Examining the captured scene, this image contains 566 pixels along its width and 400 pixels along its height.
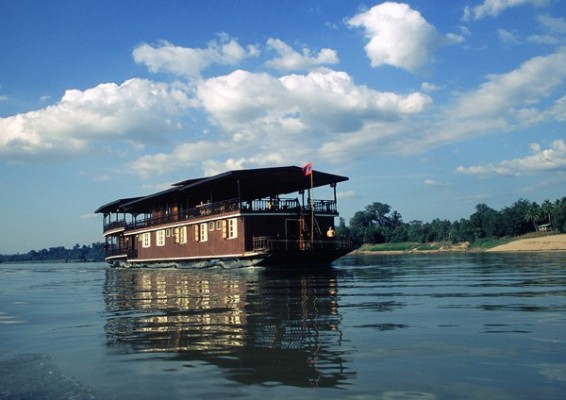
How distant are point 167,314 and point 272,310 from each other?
6.69 ft

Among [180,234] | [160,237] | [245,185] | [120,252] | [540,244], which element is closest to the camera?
[245,185]

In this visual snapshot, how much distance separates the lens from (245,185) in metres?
36.3

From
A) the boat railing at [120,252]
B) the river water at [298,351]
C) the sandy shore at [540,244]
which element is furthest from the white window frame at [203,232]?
the sandy shore at [540,244]

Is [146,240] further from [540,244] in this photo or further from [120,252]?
[540,244]

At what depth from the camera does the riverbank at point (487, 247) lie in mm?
71500

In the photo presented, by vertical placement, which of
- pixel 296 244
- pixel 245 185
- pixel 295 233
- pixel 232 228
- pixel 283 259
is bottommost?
pixel 283 259

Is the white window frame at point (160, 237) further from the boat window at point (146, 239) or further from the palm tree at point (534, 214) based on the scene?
the palm tree at point (534, 214)

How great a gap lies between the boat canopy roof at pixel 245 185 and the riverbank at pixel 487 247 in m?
45.1

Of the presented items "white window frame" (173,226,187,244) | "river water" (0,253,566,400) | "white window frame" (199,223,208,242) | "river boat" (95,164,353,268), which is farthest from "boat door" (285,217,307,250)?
"river water" (0,253,566,400)

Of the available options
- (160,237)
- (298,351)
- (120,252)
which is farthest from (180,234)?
(298,351)

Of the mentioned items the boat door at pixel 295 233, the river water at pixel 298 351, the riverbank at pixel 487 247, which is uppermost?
the boat door at pixel 295 233

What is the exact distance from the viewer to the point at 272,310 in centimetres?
1045

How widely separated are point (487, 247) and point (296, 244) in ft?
215

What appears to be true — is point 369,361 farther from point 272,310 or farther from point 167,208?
point 167,208
